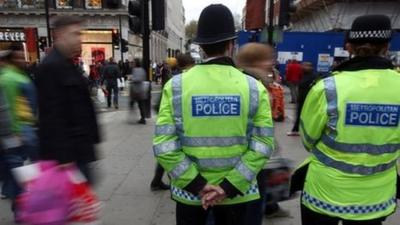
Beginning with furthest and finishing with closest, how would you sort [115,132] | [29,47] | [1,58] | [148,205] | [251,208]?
[29,47], [115,132], [148,205], [1,58], [251,208]

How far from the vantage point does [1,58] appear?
191 inches

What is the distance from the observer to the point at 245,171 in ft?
8.04

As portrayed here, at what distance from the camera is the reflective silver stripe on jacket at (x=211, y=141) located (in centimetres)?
244

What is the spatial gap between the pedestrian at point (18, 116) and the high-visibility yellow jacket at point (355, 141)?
2.82 metres

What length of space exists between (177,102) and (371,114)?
3.55 feet

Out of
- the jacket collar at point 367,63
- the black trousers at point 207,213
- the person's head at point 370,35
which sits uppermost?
the person's head at point 370,35

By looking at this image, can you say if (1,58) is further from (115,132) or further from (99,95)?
(99,95)

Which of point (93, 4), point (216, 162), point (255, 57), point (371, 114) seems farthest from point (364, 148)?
point (93, 4)

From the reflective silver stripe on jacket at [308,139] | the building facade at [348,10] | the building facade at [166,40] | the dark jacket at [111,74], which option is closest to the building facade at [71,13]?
the building facade at [166,40]

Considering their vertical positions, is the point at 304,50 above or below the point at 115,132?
above

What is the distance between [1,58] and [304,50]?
18676mm

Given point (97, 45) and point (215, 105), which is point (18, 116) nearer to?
point (215, 105)

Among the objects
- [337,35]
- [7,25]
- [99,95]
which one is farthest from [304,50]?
[7,25]

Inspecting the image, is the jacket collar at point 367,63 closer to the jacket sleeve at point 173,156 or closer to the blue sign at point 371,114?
the blue sign at point 371,114
